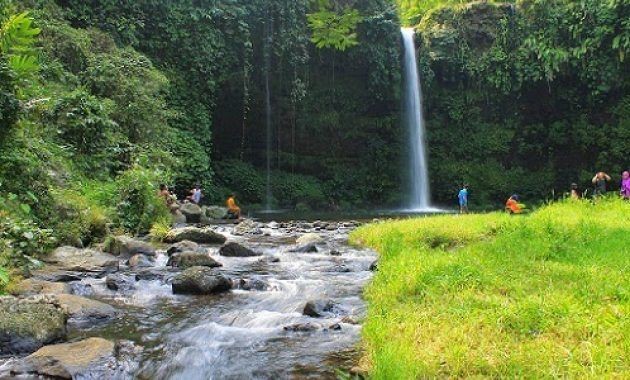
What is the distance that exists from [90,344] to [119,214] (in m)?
8.48

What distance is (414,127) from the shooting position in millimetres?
29203

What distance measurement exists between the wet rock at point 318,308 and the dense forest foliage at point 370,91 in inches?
599

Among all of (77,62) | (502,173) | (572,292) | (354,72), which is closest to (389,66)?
(354,72)

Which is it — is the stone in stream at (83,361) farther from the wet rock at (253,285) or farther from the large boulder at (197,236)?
the large boulder at (197,236)

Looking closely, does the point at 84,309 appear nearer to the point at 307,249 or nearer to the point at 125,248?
the point at 125,248

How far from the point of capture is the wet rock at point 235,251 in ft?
36.0

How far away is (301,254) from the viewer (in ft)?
36.6

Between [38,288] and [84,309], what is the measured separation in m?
1.12

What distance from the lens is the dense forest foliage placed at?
968 inches

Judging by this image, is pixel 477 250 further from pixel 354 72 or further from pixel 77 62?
pixel 354 72

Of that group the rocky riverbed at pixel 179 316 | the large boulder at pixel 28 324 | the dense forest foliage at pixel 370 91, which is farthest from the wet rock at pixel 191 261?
the dense forest foliage at pixel 370 91

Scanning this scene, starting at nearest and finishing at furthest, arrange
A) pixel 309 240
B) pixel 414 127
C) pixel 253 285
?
pixel 253 285
pixel 309 240
pixel 414 127

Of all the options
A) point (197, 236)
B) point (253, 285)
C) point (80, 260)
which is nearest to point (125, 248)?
point (80, 260)

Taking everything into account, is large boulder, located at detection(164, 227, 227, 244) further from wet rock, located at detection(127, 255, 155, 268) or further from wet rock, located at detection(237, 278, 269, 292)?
wet rock, located at detection(237, 278, 269, 292)
